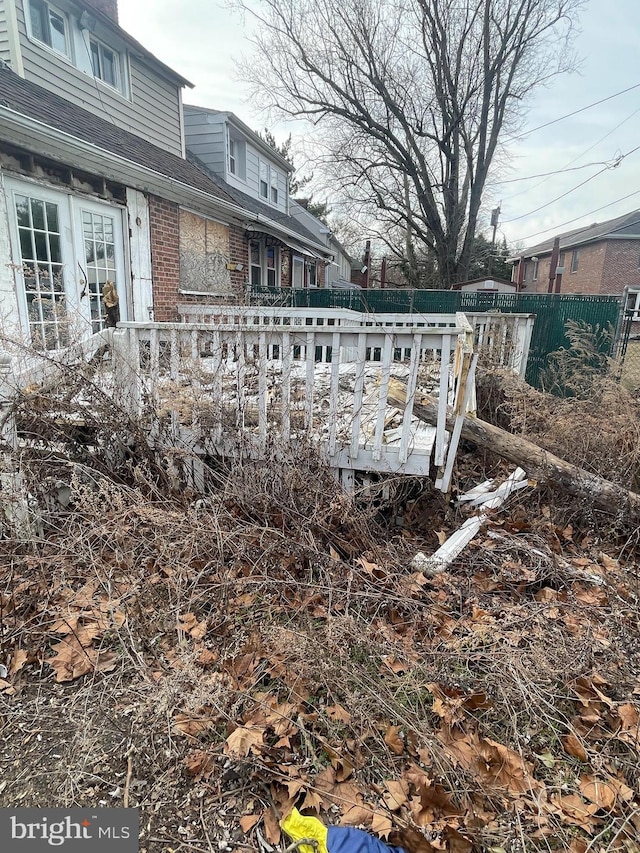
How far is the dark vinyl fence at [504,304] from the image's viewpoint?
29.5ft

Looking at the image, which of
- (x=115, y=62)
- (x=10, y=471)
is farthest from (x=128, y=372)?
(x=115, y=62)

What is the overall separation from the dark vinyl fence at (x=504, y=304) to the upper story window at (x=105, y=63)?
4147mm

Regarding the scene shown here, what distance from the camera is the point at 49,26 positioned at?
6.54 metres

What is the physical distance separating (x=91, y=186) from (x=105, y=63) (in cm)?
334

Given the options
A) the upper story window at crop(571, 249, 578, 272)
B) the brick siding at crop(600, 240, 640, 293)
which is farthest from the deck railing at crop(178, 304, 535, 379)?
the upper story window at crop(571, 249, 578, 272)

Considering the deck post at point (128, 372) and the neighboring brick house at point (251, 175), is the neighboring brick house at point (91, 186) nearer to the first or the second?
the deck post at point (128, 372)

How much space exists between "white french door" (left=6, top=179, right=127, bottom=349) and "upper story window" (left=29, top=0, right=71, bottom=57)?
2500 millimetres

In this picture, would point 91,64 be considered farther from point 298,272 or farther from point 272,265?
point 298,272

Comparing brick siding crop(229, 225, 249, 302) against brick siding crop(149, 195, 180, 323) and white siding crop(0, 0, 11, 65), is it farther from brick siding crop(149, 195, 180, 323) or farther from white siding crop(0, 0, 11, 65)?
white siding crop(0, 0, 11, 65)

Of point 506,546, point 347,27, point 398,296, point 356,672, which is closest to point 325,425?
point 506,546

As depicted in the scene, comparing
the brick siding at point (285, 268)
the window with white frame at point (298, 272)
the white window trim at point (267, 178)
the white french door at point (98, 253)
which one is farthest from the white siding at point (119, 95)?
the window with white frame at point (298, 272)

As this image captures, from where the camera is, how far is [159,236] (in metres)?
7.38

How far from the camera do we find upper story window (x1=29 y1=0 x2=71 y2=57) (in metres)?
6.29

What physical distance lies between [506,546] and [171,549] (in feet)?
6.89
